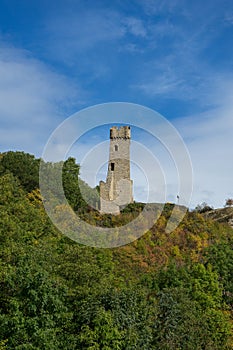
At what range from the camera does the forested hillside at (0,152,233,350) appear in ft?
57.1

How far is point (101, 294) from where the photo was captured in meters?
19.3

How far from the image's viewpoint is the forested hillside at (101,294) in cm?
1741

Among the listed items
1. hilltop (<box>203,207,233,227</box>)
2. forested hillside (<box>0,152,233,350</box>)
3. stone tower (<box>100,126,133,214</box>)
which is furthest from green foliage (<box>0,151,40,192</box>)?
hilltop (<box>203,207,233,227</box>)

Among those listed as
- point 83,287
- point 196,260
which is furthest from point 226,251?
point 83,287

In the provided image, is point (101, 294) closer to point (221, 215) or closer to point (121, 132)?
point (121, 132)

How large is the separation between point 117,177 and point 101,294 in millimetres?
25178

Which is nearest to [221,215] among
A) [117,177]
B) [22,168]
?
[117,177]

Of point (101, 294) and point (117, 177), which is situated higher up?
point (117, 177)

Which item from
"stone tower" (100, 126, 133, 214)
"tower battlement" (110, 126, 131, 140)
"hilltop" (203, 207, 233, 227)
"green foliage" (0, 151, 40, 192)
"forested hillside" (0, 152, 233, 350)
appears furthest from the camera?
"hilltop" (203, 207, 233, 227)

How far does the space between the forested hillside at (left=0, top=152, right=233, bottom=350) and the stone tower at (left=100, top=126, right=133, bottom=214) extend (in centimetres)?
751

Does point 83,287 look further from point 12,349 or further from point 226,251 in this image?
point 226,251

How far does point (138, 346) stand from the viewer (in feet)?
59.9

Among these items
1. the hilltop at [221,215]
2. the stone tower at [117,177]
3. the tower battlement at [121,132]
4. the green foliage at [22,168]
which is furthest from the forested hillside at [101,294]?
the hilltop at [221,215]

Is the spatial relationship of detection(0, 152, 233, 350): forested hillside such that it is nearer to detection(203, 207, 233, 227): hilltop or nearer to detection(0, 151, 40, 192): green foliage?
detection(0, 151, 40, 192): green foliage
